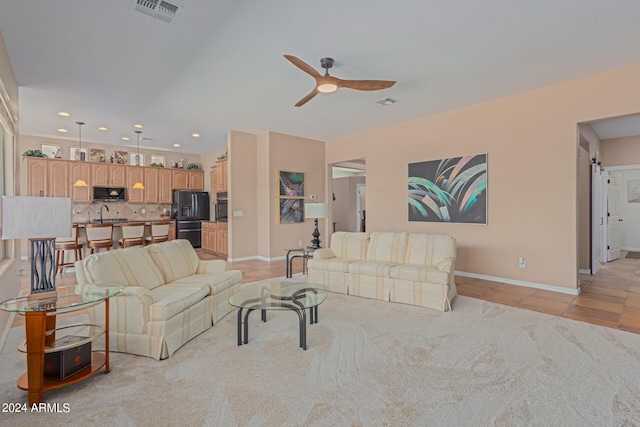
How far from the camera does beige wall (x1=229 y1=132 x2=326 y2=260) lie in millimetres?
6785

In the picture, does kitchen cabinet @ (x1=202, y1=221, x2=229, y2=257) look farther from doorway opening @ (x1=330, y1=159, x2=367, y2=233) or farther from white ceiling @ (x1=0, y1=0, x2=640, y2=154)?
doorway opening @ (x1=330, y1=159, x2=367, y2=233)

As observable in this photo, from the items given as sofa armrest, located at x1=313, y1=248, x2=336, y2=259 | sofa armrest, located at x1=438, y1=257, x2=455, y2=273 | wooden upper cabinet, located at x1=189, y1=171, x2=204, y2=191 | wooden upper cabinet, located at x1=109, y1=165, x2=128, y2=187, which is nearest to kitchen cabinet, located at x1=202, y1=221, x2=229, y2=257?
wooden upper cabinet, located at x1=189, y1=171, x2=204, y2=191

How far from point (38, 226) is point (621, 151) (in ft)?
30.4

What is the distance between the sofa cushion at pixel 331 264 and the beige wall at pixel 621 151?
6.33 meters

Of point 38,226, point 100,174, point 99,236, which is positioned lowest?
point 99,236

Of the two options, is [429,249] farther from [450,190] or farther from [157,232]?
[157,232]

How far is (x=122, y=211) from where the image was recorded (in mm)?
8422

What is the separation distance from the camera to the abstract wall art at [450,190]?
5.04 m

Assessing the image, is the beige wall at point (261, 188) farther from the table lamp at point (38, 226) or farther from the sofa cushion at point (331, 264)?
the table lamp at point (38, 226)

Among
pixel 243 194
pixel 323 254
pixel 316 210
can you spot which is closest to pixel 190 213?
pixel 243 194

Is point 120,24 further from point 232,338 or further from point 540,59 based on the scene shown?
point 540,59

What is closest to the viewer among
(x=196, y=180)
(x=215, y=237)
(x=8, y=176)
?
(x=8, y=176)

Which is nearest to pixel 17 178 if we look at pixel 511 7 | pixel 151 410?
pixel 151 410

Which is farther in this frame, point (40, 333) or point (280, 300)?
point (280, 300)
